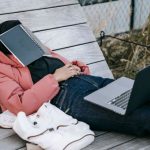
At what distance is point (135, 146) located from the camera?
229 cm

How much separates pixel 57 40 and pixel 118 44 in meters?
1.56

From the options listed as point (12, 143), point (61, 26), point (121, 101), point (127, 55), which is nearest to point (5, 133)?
point (12, 143)

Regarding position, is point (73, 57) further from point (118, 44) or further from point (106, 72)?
point (118, 44)

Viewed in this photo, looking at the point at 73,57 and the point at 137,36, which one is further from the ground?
the point at 73,57

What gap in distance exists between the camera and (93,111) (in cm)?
249

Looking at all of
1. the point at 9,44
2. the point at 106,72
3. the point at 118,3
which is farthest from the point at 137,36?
the point at 9,44

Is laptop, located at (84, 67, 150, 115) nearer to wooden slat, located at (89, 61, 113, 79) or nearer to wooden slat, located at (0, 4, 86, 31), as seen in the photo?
wooden slat, located at (89, 61, 113, 79)

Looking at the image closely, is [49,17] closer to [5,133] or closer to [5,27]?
[5,27]

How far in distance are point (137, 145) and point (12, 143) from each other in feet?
2.12

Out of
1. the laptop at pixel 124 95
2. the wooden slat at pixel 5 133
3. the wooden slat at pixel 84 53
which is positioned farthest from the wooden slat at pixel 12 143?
the wooden slat at pixel 84 53

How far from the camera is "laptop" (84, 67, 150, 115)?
2.17m

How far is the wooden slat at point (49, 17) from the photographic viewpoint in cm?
333

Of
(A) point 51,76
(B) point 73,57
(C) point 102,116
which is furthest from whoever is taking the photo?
(B) point 73,57

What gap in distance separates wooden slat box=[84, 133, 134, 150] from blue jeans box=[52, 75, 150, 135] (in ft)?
0.10
